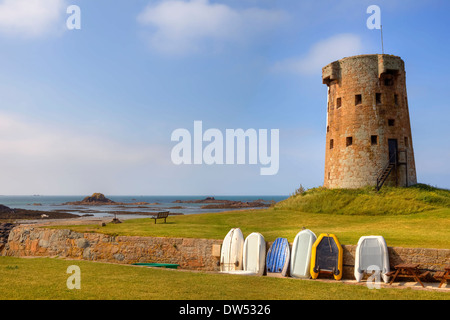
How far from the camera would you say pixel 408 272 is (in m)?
10.5

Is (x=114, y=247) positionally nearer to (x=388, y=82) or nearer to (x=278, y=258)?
(x=278, y=258)

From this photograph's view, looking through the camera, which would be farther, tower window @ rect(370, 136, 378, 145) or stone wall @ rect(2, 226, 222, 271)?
tower window @ rect(370, 136, 378, 145)

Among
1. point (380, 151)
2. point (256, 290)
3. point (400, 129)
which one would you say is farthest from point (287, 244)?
point (400, 129)

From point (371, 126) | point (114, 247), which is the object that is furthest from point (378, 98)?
point (114, 247)

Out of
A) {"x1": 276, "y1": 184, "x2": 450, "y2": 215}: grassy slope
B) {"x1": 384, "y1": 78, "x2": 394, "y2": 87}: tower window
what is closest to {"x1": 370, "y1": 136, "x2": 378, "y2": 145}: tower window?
{"x1": 276, "y1": 184, "x2": 450, "y2": 215}: grassy slope

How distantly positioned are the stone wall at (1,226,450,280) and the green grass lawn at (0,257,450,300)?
8.95 feet

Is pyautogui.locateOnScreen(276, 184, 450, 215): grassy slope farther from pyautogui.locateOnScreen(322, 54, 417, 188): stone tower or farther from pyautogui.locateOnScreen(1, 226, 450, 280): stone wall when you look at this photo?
pyautogui.locateOnScreen(1, 226, 450, 280): stone wall

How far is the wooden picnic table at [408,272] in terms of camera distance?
400 inches

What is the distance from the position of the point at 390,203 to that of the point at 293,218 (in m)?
6.80

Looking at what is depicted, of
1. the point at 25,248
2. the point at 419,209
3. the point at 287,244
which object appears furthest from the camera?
the point at 419,209

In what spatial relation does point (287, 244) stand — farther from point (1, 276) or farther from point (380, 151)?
point (380, 151)

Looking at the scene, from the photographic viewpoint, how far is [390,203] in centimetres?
2461

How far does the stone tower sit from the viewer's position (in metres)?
28.1

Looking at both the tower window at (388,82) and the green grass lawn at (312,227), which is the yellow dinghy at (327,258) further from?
the tower window at (388,82)
